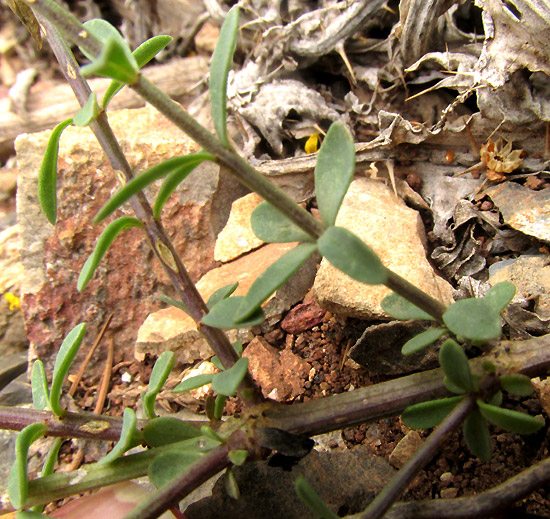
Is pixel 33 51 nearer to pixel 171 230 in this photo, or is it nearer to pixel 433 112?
pixel 171 230

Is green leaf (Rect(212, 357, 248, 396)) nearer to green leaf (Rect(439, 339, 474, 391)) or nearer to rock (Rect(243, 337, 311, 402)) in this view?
green leaf (Rect(439, 339, 474, 391))

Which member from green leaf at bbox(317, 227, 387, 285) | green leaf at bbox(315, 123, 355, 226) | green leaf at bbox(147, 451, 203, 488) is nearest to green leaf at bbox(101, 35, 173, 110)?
green leaf at bbox(315, 123, 355, 226)

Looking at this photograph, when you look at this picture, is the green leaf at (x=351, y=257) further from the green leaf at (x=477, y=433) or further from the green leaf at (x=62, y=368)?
the green leaf at (x=62, y=368)

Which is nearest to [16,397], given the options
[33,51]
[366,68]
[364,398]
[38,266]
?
[38,266]

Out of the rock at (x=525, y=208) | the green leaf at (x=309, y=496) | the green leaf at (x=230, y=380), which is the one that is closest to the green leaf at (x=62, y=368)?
the green leaf at (x=230, y=380)

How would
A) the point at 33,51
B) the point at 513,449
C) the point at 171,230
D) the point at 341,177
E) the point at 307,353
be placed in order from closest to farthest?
1. the point at 341,177
2. the point at 513,449
3. the point at 307,353
4. the point at 171,230
5. the point at 33,51

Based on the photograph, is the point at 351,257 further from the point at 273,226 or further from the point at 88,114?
the point at 88,114

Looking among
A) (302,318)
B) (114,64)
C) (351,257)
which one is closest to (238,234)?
(302,318)
